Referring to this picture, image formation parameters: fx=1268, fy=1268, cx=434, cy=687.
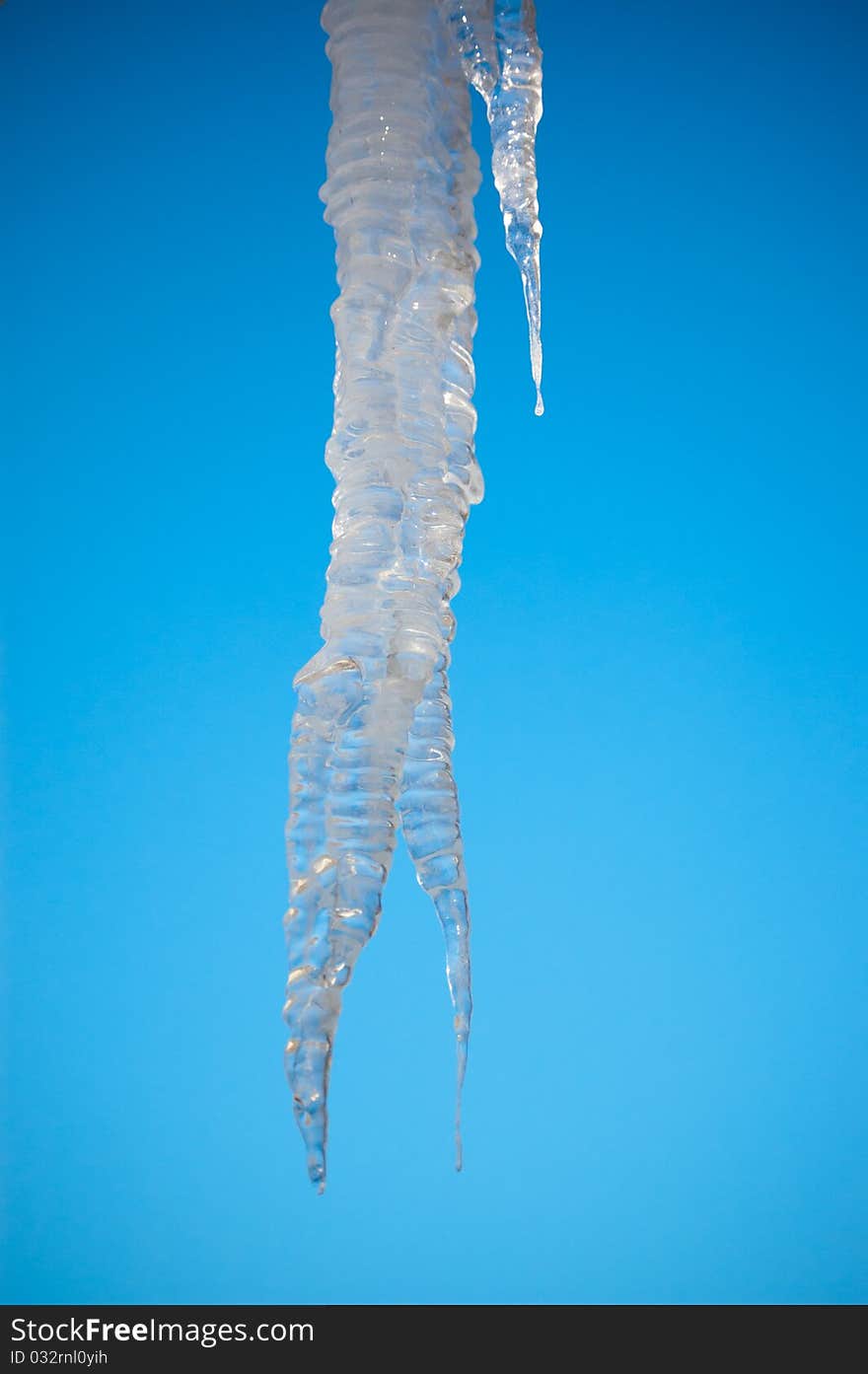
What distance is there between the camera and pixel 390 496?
1070 mm

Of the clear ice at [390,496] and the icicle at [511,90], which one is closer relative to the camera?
the clear ice at [390,496]

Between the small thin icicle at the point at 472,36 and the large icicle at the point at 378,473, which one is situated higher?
the small thin icicle at the point at 472,36

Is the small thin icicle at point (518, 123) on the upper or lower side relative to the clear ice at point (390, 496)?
upper

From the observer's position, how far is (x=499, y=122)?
1.23 meters

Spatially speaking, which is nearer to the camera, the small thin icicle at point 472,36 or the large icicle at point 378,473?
the large icicle at point 378,473

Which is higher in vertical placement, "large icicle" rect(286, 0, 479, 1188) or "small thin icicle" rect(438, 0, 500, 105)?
"small thin icicle" rect(438, 0, 500, 105)

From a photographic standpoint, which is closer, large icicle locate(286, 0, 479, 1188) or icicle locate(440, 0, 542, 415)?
large icicle locate(286, 0, 479, 1188)

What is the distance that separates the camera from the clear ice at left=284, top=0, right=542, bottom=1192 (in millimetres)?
972

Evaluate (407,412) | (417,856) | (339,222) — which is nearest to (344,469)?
(407,412)

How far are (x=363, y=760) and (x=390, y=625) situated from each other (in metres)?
0.12

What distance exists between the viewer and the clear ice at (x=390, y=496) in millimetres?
972

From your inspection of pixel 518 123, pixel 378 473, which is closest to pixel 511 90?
pixel 518 123

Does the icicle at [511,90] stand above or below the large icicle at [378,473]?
above

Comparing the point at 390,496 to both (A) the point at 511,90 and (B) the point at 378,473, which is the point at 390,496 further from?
(A) the point at 511,90
